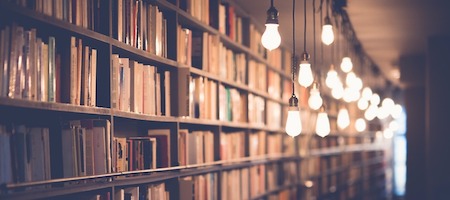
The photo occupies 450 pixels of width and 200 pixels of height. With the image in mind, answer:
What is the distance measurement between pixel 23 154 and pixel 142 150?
1212 mm

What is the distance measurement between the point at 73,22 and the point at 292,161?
222 inches

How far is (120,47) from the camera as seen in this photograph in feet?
11.3

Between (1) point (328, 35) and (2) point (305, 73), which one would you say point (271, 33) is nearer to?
(2) point (305, 73)

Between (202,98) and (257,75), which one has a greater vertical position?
(257,75)

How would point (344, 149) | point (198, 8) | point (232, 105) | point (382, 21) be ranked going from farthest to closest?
point (344, 149), point (382, 21), point (232, 105), point (198, 8)

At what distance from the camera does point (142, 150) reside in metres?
3.80

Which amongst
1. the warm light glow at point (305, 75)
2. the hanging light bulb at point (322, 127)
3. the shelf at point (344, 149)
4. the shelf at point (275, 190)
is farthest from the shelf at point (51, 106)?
the shelf at point (344, 149)

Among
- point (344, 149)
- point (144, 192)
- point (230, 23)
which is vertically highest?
point (230, 23)

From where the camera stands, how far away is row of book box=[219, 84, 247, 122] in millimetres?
5250

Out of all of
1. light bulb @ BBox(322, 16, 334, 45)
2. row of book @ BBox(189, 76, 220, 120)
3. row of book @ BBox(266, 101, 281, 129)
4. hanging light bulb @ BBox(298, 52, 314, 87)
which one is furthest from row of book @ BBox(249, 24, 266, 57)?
hanging light bulb @ BBox(298, 52, 314, 87)

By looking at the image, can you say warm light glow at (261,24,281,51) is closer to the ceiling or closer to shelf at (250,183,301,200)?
the ceiling

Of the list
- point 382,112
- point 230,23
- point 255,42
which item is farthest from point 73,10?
point 382,112

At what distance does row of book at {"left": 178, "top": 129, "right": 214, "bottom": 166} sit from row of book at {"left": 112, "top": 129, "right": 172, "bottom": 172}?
18 centimetres

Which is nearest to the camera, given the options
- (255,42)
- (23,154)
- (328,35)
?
(23,154)
